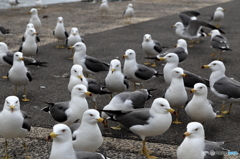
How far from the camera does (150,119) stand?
4.94 meters

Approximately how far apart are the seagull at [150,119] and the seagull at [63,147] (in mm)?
1064

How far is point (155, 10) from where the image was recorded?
66.2 ft

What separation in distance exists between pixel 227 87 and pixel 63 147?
3.50 meters

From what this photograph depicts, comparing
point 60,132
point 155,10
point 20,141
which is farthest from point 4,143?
point 155,10

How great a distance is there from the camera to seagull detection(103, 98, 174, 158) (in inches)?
191

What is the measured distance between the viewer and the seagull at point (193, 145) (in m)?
4.29

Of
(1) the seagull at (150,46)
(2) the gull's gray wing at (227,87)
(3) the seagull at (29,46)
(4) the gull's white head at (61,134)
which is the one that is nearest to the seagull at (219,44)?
(1) the seagull at (150,46)

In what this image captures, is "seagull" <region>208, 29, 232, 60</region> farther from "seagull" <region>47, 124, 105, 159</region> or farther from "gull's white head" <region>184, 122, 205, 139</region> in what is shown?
"seagull" <region>47, 124, 105, 159</region>

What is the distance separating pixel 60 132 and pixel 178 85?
2672 millimetres

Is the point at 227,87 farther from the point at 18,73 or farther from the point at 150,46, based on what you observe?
the point at 18,73

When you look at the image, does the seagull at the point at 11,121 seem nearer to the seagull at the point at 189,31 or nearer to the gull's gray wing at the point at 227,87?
the gull's gray wing at the point at 227,87

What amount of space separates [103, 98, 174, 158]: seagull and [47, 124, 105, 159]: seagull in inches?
41.9

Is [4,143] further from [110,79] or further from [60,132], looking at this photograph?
[110,79]

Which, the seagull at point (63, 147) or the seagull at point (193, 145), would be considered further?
the seagull at point (193, 145)
